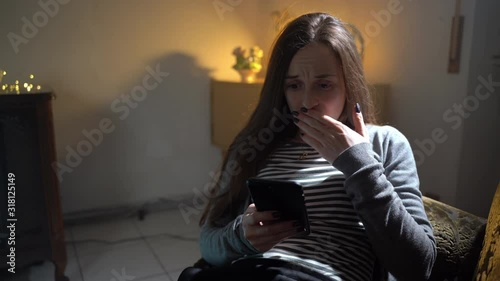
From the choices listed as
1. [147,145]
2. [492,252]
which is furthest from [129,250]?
[492,252]

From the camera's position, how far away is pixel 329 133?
80cm

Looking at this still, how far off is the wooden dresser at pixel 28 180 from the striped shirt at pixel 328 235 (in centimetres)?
109

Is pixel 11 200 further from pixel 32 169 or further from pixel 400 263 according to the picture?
pixel 400 263

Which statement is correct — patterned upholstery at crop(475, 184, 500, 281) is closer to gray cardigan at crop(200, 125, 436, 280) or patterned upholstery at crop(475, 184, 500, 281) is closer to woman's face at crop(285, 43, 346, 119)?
gray cardigan at crop(200, 125, 436, 280)

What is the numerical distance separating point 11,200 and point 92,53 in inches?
35.0

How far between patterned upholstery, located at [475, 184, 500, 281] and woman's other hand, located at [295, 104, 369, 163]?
28cm

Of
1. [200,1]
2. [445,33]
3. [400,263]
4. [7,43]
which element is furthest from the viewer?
[200,1]

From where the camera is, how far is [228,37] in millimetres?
2449

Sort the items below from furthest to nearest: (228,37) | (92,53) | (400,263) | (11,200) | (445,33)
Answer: (228,37) → (92,53) → (445,33) → (11,200) → (400,263)

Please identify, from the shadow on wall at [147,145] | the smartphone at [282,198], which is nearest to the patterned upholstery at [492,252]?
the smartphone at [282,198]

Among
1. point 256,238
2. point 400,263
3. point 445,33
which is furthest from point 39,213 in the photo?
point 445,33

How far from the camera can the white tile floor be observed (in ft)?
5.68

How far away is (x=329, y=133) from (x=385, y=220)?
0.20 m

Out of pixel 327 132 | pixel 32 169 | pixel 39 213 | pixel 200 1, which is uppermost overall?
pixel 200 1
